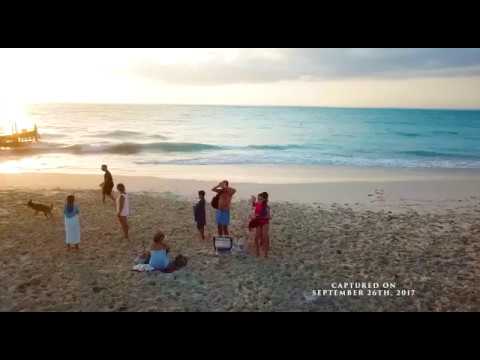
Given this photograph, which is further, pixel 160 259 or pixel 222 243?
pixel 222 243

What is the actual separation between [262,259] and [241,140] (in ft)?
60.8

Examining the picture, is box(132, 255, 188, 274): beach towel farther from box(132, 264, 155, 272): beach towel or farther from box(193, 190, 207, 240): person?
box(193, 190, 207, 240): person

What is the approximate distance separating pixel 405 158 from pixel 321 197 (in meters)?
10.1

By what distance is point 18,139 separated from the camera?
17984 mm

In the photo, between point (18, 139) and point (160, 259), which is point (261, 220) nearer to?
point (160, 259)

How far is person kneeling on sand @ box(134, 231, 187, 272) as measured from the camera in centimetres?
729

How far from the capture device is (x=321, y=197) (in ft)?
39.8

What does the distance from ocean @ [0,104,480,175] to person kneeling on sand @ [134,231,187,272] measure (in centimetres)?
929

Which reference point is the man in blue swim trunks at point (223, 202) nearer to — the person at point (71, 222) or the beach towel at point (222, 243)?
the beach towel at point (222, 243)

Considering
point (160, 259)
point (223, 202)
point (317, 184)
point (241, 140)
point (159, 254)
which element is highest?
point (241, 140)

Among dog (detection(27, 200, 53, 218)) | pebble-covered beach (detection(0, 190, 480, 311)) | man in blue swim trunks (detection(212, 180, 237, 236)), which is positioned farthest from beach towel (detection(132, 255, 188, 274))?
dog (detection(27, 200, 53, 218))

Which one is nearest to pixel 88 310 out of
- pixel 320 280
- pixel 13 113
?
pixel 320 280

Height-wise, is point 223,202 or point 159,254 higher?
point 223,202

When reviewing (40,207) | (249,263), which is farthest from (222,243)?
(40,207)
